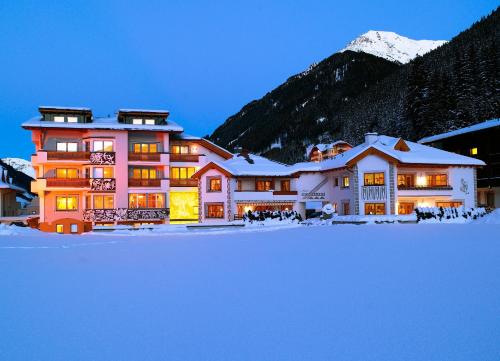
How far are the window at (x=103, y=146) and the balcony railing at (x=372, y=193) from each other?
22924 millimetres

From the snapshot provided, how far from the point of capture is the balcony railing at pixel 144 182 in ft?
132

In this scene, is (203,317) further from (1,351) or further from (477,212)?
(477,212)

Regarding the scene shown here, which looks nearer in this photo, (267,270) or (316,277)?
(316,277)

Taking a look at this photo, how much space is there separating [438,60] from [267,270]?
87.3m

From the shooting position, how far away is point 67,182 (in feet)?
126

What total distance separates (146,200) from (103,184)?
414 cm

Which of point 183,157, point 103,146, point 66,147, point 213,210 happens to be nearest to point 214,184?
point 213,210

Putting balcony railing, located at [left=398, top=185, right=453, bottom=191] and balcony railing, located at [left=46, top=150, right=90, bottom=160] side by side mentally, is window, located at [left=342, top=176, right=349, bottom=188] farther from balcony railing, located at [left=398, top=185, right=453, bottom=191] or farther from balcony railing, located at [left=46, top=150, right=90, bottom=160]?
balcony railing, located at [left=46, top=150, right=90, bottom=160]

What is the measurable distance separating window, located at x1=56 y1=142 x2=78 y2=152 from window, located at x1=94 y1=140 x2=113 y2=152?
79.5 inches

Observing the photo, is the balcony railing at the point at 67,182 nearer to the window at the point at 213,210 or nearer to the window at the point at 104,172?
the window at the point at 104,172

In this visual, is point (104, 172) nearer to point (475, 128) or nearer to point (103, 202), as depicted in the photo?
point (103, 202)

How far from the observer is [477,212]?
102ft

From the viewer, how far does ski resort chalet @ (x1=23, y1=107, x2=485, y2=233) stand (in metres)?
38.2

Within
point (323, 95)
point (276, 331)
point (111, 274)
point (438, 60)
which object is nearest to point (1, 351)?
point (276, 331)
